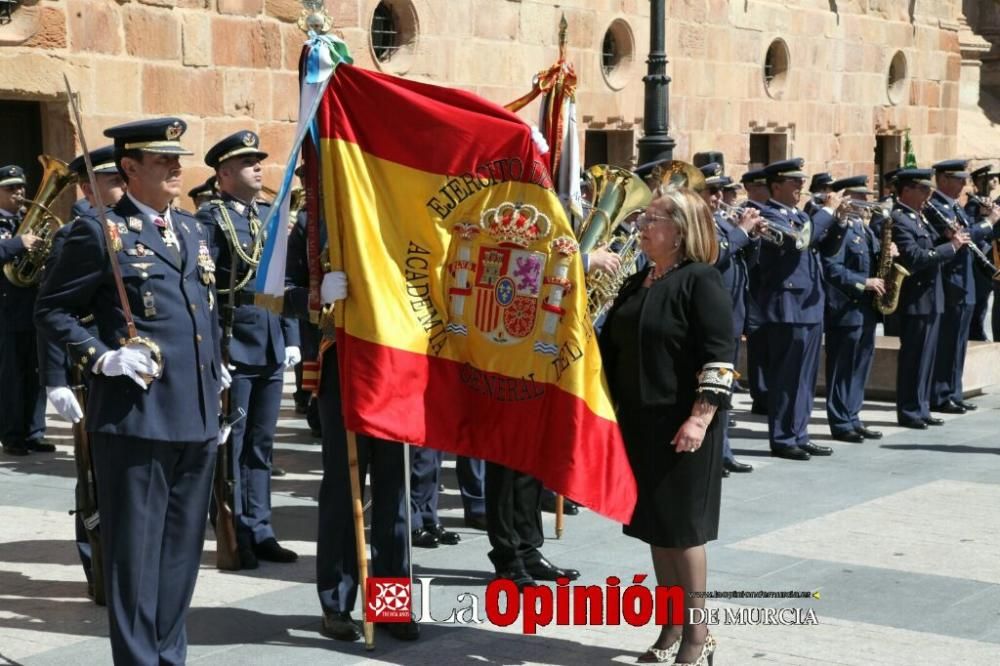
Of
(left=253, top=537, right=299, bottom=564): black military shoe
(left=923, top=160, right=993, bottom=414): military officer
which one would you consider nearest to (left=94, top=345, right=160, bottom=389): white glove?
(left=253, top=537, right=299, bottom=564): black military shoe

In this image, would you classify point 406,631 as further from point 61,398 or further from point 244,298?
point 244,298

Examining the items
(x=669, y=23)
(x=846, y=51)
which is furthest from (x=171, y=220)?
(x=846, y=51)

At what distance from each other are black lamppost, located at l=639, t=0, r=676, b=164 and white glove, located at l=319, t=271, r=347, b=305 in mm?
8398

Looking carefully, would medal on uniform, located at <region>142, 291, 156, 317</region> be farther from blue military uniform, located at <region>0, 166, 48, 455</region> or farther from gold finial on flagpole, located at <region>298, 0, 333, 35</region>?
blue military uniform, located at <region>0, 166, 48, 455</region>

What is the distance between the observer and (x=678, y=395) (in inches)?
249

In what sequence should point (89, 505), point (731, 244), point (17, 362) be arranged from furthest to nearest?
Answer: 1. point (17, 362)
2. point (731, 244)
3. point (89, 505)

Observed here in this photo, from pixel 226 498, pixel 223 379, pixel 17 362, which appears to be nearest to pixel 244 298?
pixel 226 498

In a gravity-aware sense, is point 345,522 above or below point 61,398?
below

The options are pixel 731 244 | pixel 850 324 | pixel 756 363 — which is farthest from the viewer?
pixel 756 363

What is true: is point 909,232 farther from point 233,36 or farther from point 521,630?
point 521,630

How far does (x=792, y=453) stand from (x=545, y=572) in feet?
13.6

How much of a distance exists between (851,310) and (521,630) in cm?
641

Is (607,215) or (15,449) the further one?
(15,449)

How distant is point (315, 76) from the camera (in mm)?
6766
